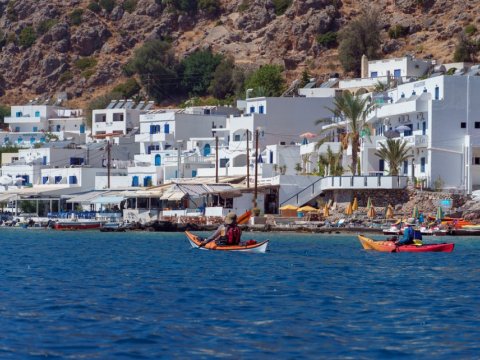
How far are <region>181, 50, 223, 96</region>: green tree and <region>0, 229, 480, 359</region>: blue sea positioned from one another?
9092 centimetres

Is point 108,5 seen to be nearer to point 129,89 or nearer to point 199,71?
point 129,89

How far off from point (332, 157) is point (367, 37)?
156 ft

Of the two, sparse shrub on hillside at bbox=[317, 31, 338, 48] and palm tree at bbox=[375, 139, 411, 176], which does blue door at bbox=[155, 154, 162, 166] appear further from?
sparse shrub on hillside at bbox=[317, 31, 338, 48]

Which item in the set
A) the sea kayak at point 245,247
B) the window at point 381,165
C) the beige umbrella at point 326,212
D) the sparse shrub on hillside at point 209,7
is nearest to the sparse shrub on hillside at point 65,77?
the sparse shrub on hillside at point 209,7

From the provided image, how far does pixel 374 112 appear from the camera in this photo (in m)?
91.1

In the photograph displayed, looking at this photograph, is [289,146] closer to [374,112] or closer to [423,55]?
[374,112]

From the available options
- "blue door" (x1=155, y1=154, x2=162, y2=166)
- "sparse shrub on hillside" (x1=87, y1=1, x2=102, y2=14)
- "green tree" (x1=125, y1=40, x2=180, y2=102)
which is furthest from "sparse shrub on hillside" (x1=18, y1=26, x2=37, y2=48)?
"blue door" (x1=155, y1=154, x2=162, y2=166)

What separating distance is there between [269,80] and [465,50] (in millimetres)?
20150

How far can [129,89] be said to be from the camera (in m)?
145

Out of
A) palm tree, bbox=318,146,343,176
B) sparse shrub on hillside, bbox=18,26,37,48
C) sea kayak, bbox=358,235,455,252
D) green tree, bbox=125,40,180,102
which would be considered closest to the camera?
sea kayak, bbox=358,235,455,252

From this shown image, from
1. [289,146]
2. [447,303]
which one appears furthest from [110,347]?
[289,146]

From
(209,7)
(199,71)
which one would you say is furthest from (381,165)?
(209,7)

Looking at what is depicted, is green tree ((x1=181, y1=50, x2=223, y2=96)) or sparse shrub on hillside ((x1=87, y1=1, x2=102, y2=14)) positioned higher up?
sparse shrub on hillside ((x1=87, y1=1, x2=102, y2=14))

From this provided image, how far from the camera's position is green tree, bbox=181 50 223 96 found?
142875 millimetres
